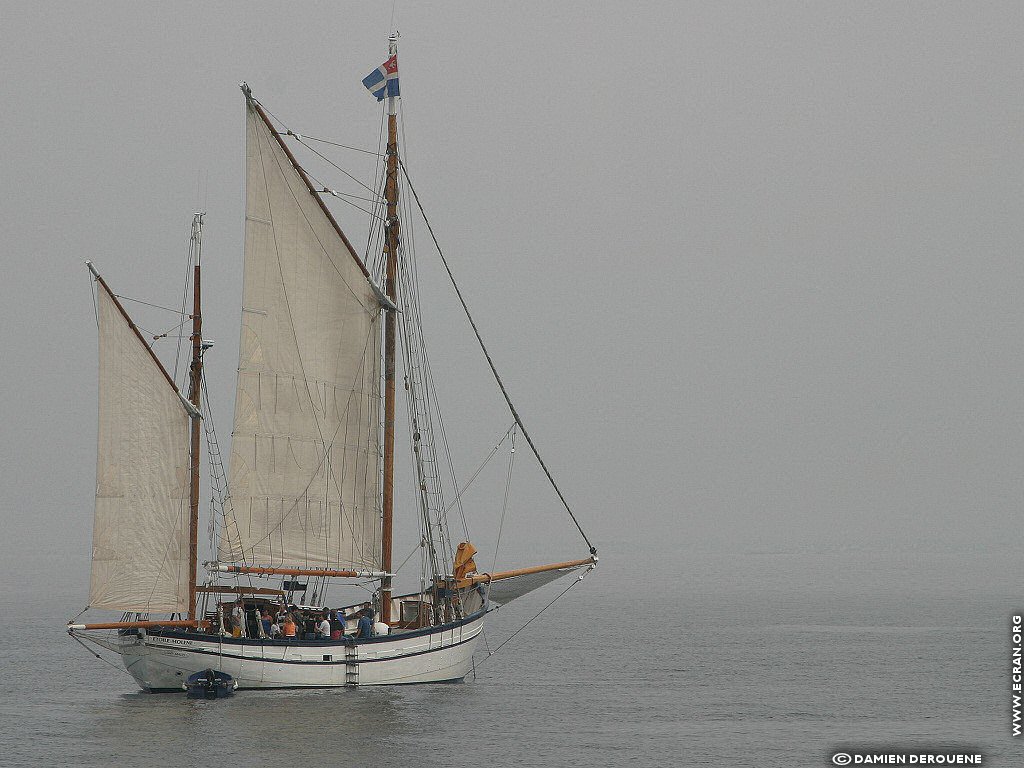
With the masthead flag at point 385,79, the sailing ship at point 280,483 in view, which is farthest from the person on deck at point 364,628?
the masthead flag at point 385,79

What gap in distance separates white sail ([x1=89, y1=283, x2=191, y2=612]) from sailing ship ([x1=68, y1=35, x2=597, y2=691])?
58 mm

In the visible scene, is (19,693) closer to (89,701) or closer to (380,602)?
(89,701)

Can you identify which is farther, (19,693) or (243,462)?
(19,693)

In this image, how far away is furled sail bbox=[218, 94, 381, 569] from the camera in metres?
57.8

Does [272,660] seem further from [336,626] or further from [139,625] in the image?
[139,625]

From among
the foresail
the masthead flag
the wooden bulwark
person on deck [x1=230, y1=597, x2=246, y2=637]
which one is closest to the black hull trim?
person on deck [x1=230, y1=597, x2=246, y2=637]

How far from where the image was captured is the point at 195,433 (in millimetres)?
56688

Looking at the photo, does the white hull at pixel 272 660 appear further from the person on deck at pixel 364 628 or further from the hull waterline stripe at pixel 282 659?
the person on deck at pixel 364 628

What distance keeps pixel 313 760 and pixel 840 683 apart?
3190cm

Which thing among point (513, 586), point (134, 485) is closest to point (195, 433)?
point (134, 485)

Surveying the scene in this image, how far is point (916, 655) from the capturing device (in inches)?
3214

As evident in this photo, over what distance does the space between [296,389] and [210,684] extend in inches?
500

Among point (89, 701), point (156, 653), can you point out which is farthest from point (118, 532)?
point (89, 701)

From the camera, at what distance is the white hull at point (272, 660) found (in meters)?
54.4
